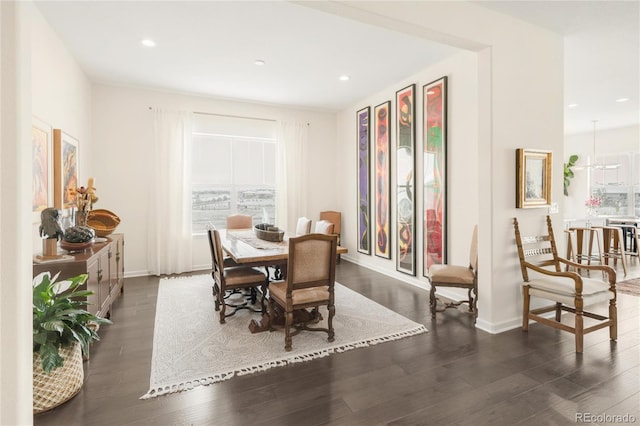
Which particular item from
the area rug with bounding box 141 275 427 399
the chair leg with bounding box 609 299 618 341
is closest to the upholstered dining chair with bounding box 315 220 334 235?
the area rug with bounding box 141 275 427 399

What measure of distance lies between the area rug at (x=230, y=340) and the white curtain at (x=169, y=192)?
1464 millimetres

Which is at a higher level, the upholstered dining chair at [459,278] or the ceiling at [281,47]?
the ceiling at [281,47]

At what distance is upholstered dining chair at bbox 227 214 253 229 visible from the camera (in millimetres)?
5477

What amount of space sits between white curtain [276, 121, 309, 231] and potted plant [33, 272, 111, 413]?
4165 mm

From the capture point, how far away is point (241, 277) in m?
3.33

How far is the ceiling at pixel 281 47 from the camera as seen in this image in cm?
305

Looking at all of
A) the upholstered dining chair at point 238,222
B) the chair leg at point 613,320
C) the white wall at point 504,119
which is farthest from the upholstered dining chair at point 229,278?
the chair leg at point 613,320

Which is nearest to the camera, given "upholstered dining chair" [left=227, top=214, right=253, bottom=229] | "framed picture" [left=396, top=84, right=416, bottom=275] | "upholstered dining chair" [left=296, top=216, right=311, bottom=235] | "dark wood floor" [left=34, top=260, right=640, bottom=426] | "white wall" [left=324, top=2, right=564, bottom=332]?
"dark wood floor" [left=34, top=260, right=640, bottom=426]

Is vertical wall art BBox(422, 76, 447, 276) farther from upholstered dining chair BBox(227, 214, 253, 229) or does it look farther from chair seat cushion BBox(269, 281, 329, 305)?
upholstered dining chair BBox(227, 214, 253, 229)

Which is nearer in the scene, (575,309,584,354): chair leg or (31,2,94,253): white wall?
(575,309,584,354): chair leg

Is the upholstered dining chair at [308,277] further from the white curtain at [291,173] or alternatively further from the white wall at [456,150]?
the white curtain at [291,173]

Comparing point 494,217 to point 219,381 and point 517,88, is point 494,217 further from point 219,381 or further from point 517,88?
point 219,381

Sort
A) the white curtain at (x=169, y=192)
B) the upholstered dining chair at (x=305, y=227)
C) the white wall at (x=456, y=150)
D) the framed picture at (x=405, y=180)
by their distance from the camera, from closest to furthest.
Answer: the white wall at (x=456, y=150) → the upholstered dining chair at (x=305, y=227) → the framed picture at (x=405, y=180) → the white curtain at (x=169, y=192)

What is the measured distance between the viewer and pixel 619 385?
7.29 feet
